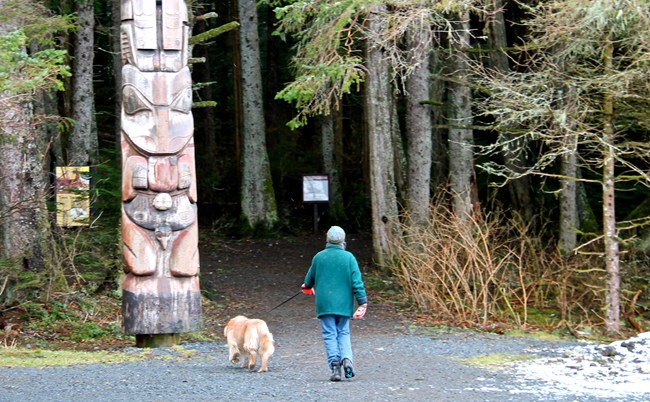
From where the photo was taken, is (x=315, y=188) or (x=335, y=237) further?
(x=315, y=188)

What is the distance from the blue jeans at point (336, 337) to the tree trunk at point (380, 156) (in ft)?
28.6

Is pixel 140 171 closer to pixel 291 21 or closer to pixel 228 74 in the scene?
pixel 291 21

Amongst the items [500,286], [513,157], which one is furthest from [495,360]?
[513,157]

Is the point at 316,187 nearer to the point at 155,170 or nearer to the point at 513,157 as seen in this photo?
the point at 513,157

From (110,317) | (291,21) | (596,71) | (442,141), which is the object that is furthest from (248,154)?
(596,71)

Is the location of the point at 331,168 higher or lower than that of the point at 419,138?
lower

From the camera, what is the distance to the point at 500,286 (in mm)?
14094

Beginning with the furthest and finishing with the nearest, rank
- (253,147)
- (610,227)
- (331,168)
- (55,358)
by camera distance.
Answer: (331,168) → (253,147) → (610,227) → (55,358)

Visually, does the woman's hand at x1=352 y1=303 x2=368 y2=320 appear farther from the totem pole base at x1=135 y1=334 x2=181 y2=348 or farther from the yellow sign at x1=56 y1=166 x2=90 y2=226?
the yellow sign at x1=56 y1=166 x2=90 y2=226

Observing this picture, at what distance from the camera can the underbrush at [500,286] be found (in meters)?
13.8

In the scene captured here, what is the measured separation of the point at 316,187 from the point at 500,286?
11.3 meters

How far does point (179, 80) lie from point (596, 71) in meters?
5.90

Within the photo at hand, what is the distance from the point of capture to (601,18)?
481 inches

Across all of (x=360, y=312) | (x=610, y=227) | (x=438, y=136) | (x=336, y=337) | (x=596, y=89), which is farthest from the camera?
(x=438, y=136)
